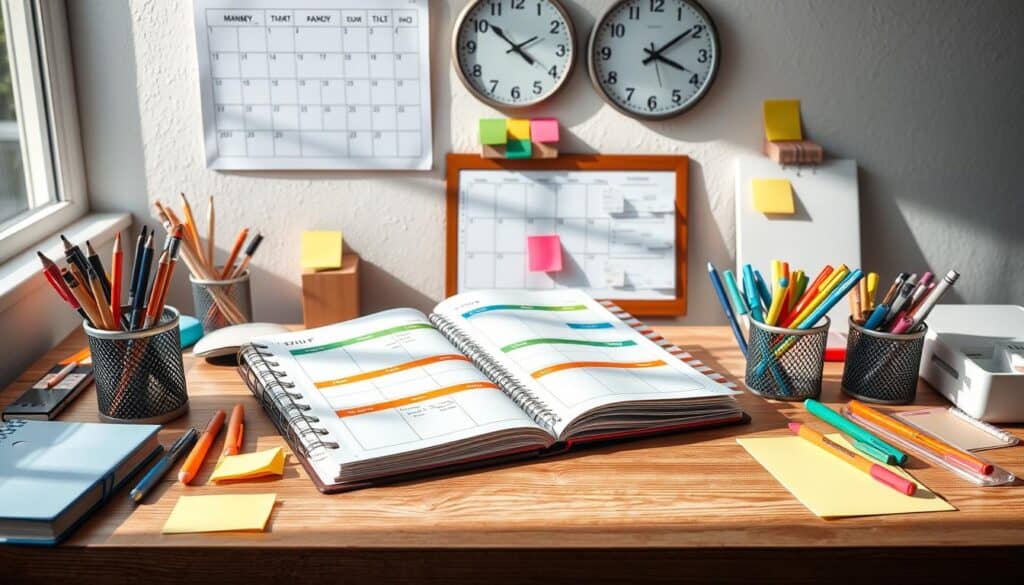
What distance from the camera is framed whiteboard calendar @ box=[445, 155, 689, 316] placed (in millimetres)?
1498

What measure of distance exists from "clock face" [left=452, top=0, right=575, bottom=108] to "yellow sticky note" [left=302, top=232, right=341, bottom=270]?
339mm

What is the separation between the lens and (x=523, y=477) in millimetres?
919

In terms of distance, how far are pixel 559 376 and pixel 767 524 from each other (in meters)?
0.30

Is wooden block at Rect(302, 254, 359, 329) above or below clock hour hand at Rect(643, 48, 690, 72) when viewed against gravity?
below

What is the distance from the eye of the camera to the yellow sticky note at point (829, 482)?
861 mm

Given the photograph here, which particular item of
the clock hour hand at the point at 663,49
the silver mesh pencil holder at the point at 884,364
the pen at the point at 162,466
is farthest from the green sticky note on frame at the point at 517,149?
the pen at the point at 162,466

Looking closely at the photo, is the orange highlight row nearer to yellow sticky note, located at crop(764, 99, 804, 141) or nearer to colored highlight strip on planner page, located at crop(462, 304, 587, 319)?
colored highlight strip on planner page, located at crop(462, 304, 587, 319)

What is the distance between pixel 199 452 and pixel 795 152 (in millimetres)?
1016

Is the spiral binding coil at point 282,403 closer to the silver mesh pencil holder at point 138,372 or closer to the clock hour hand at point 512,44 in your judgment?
the silver mesh pencil holder at point 138,372

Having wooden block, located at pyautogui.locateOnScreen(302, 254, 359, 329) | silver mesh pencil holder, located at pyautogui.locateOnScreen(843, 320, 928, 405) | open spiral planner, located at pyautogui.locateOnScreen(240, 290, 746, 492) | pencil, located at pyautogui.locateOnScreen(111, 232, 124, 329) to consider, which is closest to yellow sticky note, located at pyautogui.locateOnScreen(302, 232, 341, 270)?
wooden block, located at pyautogui.locateOnScreen(302, 254, 359, 329)

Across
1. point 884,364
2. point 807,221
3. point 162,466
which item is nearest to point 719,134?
point 807,221

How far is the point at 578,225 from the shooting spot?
5.00 feet

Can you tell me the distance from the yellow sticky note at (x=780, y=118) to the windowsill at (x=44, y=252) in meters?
1.07

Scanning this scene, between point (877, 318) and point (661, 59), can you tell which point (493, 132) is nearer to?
point (661, 59)
